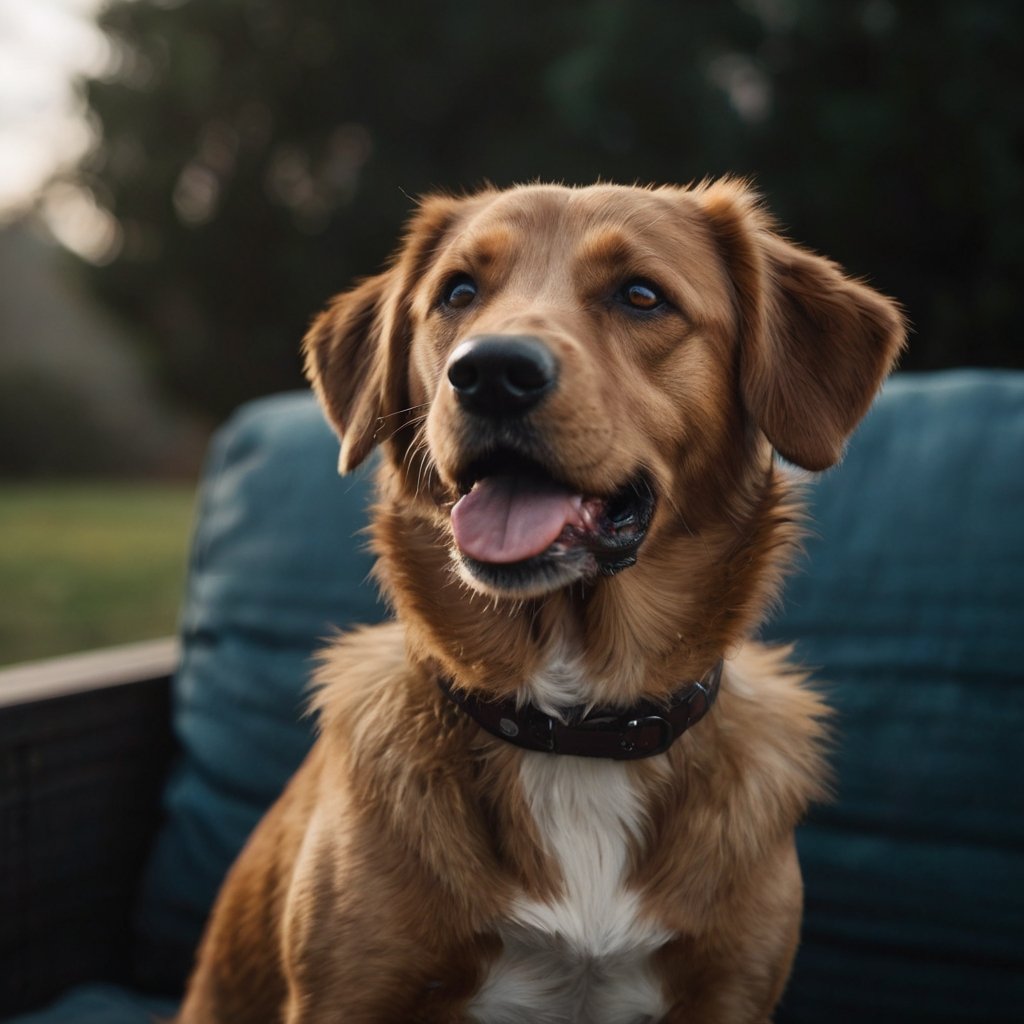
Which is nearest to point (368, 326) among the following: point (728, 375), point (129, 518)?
point (728, 375)

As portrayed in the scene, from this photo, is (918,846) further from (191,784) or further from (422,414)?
(191,784)

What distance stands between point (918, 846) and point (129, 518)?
10.8 meters

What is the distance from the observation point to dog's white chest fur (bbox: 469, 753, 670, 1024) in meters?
1.73

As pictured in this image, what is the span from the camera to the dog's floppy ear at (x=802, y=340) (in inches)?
76.6

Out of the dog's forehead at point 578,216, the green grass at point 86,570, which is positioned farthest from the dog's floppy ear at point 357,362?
the green grass at point 86,570

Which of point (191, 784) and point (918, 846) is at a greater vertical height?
point (918, 846)

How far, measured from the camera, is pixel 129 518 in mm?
11852

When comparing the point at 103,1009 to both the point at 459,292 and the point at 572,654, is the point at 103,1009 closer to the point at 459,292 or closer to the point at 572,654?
the point at 572,654

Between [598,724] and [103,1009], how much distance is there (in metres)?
1.43

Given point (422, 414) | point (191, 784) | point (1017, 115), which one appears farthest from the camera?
point (1017, 115)

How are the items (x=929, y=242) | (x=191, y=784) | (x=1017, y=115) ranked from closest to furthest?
(x=191, y=784)
(x=1017, y=115)
(x=929, y=242)

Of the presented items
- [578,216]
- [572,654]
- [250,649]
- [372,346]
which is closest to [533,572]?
[572,654]

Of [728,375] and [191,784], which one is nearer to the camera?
[728,375]

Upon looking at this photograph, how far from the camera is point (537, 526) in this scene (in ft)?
5.72
